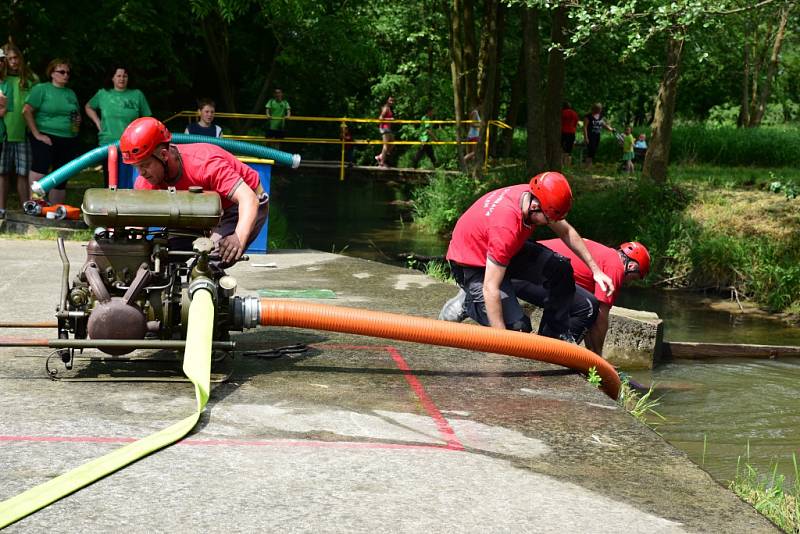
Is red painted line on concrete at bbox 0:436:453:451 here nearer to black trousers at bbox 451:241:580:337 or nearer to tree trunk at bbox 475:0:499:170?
black trousers at bbox 451:241:580:337

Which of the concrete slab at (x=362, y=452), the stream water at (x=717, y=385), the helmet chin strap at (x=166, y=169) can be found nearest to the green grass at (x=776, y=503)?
the concrete slab at (x=362, y=452)

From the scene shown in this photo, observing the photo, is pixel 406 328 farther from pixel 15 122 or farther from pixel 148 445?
pixel 15 122

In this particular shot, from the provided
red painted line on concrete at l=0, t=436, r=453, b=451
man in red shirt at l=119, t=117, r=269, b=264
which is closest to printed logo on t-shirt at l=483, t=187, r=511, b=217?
man in red shirt at l=119, t=117, r=269, b=264

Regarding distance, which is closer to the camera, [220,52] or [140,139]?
[140,139]

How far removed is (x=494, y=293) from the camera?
670 cm

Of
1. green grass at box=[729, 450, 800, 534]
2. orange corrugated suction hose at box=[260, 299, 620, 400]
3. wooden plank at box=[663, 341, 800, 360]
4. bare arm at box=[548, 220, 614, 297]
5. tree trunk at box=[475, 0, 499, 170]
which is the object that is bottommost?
wooden plank at box=[663, 341, 800, 360]

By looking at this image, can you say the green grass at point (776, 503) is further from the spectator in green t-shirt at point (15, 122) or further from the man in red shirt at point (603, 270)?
the spectator in green t-shirt at point (15, 122)

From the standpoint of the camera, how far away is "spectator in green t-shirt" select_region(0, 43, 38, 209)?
12.3m

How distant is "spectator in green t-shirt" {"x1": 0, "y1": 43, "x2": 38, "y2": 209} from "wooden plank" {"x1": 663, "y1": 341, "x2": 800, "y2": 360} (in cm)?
746

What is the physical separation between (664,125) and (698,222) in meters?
3.82

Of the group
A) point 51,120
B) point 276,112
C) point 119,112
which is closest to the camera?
point 119,112

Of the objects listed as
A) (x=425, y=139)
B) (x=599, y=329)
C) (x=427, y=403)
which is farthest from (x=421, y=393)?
(x=425, y=139)

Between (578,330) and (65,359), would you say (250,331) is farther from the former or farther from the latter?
(578,330)

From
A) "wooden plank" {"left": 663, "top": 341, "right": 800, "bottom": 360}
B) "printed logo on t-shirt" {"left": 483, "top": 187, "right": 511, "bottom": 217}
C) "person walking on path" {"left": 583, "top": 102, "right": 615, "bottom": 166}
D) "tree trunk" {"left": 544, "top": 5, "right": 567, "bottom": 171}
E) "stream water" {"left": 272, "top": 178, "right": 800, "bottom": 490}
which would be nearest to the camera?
"printed logo on t-shirt" {"left": 483, "top": 187, "right": 511, "bottom": 217}
